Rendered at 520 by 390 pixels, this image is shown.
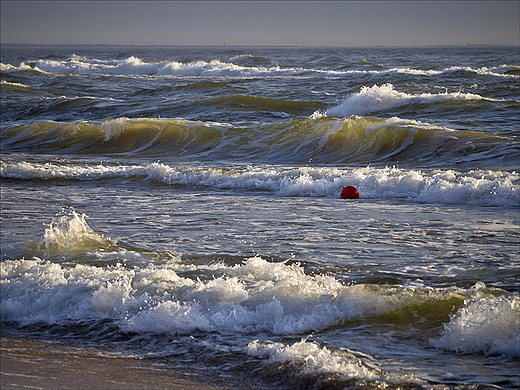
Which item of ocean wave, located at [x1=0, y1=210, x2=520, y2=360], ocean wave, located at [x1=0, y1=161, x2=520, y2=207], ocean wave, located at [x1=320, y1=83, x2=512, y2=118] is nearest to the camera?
ocean wave, located at [x1=0, y1=210, x2=520, y2=360]

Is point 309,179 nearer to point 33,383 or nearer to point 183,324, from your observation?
point 183,324

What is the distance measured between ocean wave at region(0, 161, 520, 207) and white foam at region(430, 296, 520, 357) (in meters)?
4.45

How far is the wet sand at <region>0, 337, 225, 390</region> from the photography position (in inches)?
129

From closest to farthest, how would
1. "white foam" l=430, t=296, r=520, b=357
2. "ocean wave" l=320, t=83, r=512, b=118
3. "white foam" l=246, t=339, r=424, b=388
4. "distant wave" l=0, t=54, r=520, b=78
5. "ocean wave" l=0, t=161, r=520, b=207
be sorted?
1. "white foam" l=246, t=339, r=424, b=388
2. "white foam" l=430, t=296, r=520, b=357
3. "ocean wave" l=0, t=161, r=520, b=207
4. "ocean wave" l=320, t=83, r=512, b=118
5. "distant wave" l=0, t=54, r=520, b=78

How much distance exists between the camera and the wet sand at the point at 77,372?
3.28m

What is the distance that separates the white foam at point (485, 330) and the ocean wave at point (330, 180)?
4452 millimetres

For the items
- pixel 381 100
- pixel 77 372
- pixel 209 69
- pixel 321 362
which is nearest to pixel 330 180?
pixel 321 362

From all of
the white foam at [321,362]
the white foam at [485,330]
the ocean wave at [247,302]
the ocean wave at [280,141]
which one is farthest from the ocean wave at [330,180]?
the white foam at [321,362]

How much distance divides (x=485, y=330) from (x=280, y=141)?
1127 cm

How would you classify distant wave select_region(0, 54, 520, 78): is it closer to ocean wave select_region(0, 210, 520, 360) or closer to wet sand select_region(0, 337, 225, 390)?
ocean wave select_region(0, 210, 520, 360)

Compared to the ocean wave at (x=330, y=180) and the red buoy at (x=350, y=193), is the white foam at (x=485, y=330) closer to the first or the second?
the ocean wave at (x=330, y=180)

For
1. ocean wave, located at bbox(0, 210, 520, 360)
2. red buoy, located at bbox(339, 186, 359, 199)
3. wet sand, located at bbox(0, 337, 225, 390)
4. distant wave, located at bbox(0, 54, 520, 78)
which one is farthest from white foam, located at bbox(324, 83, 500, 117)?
wet sand, located at bbox(0, 337, 225, 390)

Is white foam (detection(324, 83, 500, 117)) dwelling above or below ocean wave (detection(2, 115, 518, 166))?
above

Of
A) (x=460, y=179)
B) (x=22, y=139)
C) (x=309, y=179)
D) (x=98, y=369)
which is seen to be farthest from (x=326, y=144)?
(x=98, y=369)
